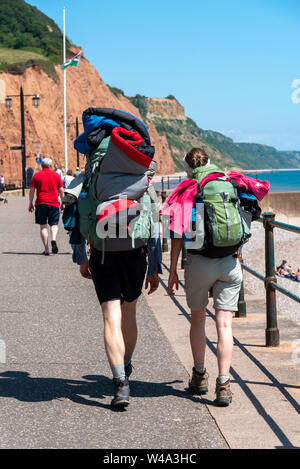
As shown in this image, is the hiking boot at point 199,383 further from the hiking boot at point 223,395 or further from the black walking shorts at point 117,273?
the black walking shorts at point 117,273

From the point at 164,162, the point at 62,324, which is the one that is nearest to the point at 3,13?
the point at 164,162

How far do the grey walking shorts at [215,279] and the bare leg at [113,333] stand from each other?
1.72 ft

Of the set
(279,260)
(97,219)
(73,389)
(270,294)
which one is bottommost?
(279,260)

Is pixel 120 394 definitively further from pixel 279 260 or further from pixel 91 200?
pixel 279 260

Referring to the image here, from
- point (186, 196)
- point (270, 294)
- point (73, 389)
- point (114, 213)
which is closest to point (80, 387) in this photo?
point (73, 389)

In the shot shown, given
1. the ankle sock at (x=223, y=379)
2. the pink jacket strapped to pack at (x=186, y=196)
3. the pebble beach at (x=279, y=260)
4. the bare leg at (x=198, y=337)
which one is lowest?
the pebble beach at (x=279, y=260)

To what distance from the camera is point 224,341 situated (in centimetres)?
472

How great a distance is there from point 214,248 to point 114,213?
0.66 m

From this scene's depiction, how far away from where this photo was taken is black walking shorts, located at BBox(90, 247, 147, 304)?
4648mm

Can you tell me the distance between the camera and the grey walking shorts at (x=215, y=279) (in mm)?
4715

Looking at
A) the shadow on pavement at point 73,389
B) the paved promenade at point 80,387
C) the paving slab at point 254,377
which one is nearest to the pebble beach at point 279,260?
the paving slab at point 254,377

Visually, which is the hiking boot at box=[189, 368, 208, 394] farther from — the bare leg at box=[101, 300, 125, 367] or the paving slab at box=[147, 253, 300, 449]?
the bare leg at box=[101, 300, 125, 367]

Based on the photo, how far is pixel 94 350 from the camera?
6133 millimetres

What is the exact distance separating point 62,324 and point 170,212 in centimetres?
285
